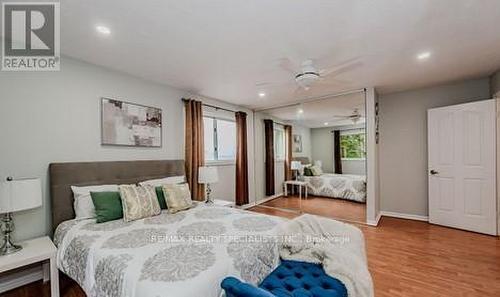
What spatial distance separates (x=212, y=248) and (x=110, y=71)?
2.75 m

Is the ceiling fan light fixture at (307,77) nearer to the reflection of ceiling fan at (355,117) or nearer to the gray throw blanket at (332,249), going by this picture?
the gray throw blanket at (332,249)

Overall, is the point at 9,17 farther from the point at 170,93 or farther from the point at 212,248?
the point at 212,248

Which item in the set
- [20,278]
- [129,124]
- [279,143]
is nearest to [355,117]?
[279,143]

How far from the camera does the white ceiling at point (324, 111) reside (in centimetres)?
433

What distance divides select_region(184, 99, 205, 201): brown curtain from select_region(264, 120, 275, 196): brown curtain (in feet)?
Answer: 6.70

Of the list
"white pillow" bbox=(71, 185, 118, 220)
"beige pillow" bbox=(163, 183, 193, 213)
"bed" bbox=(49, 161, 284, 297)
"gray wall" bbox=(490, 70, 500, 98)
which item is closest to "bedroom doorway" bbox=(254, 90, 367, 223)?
"gray wall" bbox=(490, 70, 500, 98)

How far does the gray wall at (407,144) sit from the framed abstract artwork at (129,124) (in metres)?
4.42

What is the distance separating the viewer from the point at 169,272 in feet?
4.42

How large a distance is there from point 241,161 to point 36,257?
3.63 metres

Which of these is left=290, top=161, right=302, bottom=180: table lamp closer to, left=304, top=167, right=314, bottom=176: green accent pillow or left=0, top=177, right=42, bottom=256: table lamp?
left=304, top=167, right=314, bottom=176: green accent pillow

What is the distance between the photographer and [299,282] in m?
1.53

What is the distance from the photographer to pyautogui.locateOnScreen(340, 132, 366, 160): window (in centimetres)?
425

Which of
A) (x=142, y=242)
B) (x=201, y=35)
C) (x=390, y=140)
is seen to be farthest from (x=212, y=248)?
(x=390, y=140)

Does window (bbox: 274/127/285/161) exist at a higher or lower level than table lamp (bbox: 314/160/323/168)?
higher
